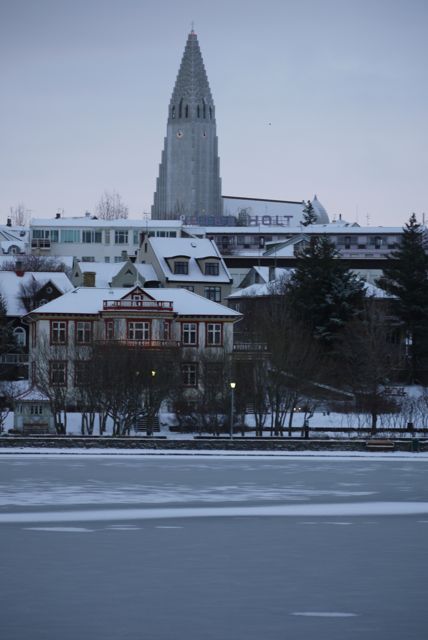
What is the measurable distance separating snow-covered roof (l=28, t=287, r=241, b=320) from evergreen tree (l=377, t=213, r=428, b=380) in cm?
1404

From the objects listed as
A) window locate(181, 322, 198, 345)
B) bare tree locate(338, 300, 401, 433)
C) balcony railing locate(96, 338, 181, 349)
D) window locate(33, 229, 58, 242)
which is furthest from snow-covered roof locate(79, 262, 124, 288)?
window locate(33, 229, 58, 242)

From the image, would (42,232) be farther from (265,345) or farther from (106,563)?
(106,563)

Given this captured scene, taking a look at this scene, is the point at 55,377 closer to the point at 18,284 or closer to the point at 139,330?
the point at 139,330

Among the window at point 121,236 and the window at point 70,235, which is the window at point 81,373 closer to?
the window at point 70,235

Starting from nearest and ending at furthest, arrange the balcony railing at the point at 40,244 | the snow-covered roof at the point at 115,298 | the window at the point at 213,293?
1. the snow-covered roof at the point at 115,298
2. the window at the point at 213,293
3. the balcony railing at the point at 40,244

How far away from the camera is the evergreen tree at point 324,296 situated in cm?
8881

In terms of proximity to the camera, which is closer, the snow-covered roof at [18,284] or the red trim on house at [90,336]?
the red trim on house at [90,336]

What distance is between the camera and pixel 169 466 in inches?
1977

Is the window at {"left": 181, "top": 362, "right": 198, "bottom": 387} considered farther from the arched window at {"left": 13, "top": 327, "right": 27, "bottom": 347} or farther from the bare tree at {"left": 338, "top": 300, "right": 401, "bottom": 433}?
the arched window at {"left": 13, "top": 327, "right": 27, "bottom": 347}

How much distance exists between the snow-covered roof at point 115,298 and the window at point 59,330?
74 centimetres

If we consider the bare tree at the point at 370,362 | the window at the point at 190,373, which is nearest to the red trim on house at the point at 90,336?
the window at the point at 190,373

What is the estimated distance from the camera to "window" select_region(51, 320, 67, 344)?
82.1m

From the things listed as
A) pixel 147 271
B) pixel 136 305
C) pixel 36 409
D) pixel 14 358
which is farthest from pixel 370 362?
pixel 147 271

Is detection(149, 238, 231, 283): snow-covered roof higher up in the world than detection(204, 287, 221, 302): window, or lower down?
higher up
